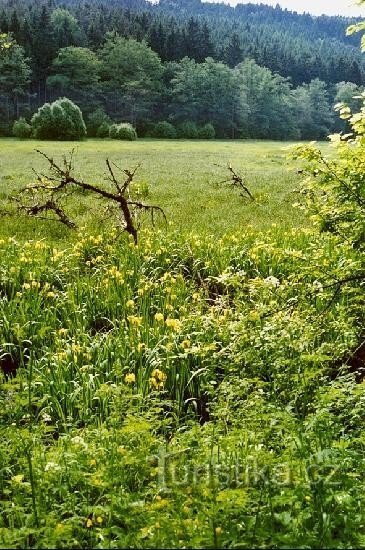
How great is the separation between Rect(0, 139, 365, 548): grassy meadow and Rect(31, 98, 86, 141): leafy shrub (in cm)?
4560

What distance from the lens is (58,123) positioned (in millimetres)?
54562

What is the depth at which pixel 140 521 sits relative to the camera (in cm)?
318

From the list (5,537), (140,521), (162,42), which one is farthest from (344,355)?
(162,42)

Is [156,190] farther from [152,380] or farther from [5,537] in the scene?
[5,537]

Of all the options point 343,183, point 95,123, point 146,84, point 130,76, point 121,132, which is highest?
point 130,76

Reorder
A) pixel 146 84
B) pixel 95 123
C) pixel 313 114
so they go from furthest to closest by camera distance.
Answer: pixel 313 114
pixel 146 84
pixel 95 123

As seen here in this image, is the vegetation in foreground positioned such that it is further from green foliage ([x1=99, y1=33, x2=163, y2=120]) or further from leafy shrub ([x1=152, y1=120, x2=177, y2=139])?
green foliage ([x1=99, y1=33, x2=163, y2=120])

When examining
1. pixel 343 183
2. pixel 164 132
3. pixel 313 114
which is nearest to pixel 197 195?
pixel 343 183

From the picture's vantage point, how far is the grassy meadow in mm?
3227

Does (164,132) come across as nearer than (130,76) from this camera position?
Yes

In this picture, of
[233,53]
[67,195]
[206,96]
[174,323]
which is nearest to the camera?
[174,323]

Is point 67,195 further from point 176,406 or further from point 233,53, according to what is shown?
point 233,53

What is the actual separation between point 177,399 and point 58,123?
52.6 m

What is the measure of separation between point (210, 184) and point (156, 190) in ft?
9.51
